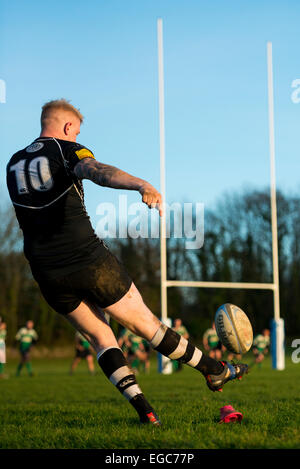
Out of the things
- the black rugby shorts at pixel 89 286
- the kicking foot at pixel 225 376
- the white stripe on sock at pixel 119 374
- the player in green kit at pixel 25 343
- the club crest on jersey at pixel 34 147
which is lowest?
the player in green kit at pixel 25 343

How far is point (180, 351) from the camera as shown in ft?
13.0

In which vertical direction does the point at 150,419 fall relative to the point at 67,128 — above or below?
below

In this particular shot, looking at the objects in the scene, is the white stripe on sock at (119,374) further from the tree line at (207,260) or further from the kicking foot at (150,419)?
the tree line at (207,260)

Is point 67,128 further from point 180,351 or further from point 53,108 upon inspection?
point 180,351

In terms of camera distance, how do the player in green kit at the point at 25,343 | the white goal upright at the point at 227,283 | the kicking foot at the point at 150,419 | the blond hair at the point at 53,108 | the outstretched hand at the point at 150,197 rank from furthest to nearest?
the player in green kit at the point at 25,343, the white goal upright at the point at 227,283, the blond hair at the point at 53,108, the kicking foot at the point at 150,419, the outstretched hand at the point at 150,197

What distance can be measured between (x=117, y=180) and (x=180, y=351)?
1385 millimetres

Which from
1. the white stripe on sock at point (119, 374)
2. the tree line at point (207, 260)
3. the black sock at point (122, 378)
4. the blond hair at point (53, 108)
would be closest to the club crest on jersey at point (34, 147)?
the blond hair at point (53, 108)

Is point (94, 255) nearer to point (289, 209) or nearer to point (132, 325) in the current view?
point (132, 325)

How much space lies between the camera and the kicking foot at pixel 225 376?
13.3ft

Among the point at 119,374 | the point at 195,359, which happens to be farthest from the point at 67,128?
the point at 195,359

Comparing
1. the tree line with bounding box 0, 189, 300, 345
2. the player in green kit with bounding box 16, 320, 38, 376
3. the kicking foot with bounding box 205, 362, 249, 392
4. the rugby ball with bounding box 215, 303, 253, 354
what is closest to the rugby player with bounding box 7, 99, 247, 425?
the kicking foot with bounding box 205, 362, 249, 392

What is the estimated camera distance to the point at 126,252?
3541 cm

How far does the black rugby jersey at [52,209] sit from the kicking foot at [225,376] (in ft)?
4.04
